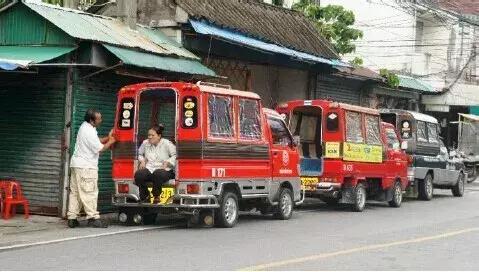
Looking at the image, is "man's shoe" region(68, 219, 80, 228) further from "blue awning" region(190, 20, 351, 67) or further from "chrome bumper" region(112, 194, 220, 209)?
"blue awning" region(190, 20, 351, 67)

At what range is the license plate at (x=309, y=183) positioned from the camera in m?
16.3

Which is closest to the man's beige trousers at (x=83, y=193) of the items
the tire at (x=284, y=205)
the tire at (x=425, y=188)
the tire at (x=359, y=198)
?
the tire at (x=284, y=205)

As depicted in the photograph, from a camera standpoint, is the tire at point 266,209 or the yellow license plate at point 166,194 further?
the tire at point 266,209

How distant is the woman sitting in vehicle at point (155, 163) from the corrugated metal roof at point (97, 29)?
232 cm

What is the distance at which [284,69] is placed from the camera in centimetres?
2167

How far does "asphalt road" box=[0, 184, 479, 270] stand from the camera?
8875 millimetres

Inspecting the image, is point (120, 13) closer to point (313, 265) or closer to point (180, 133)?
point (180, 133)

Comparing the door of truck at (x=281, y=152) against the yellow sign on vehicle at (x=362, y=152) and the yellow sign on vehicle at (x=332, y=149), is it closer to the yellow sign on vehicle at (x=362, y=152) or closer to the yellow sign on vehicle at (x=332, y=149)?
the yellow sign on vehicle at (x=332, y=149)

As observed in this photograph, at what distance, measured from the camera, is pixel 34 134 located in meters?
14.3

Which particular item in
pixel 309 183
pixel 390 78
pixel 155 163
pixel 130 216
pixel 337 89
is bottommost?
pixel 130 216

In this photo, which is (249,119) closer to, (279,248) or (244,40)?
(279,248)

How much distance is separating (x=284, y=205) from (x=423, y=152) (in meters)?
7.86

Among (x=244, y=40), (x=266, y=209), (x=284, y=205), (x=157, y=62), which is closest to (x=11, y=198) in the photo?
(x=157, y=62)

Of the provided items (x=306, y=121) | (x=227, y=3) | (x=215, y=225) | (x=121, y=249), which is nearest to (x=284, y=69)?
(x=227, y=3)
